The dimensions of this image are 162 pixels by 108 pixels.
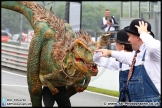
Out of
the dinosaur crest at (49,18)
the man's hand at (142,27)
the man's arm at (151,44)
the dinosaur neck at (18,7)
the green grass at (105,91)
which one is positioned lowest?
the green grass at (105,91)

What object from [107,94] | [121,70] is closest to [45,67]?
[121,70]

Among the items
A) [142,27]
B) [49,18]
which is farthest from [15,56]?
[142,27]

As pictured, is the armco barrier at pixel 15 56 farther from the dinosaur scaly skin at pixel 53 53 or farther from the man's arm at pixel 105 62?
the man's arm at pixel 105 62

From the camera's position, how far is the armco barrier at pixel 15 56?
16.7 meters

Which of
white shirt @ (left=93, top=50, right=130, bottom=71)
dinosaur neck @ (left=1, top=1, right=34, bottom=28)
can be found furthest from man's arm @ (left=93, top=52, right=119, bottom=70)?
dinosaur neck @ (left=1, top=1, right=34, bottom=28)

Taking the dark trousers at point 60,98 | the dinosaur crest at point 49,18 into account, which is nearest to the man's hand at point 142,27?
the dinosaur crest at point 49,18

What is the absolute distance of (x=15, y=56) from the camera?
1702 cm

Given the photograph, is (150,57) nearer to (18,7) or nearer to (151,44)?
(151,44)

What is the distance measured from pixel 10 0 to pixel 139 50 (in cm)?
385

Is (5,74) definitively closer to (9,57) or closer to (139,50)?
(9,57)

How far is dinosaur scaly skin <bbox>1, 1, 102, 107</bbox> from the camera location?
20.5 ft

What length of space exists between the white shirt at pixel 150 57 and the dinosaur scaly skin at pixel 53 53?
1.18 m

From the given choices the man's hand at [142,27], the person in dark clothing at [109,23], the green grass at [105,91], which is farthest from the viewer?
the person in dark clothing at [109,23]

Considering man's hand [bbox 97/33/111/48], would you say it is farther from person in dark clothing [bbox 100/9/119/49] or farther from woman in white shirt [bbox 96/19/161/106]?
person in dark clothing [bbox 100/9/119/49]
